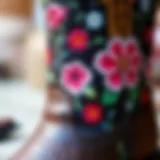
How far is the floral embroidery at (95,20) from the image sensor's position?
→ 1.00ft

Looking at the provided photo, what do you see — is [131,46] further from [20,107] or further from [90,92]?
[20,107]

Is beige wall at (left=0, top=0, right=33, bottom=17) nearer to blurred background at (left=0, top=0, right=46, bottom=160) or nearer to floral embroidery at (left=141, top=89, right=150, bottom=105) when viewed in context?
blurred background at (left=0, top=0, right=46, bottom=160)

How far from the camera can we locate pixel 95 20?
1.00ft

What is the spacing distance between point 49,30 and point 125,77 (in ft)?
0.18

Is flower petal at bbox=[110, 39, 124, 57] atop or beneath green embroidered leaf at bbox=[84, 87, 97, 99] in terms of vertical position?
atop

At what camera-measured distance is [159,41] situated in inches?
22.6

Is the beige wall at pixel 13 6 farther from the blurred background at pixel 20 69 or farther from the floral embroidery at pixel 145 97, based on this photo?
the floral embroidery at pixel 145 97

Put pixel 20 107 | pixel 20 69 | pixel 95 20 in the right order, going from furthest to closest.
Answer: pixel 20 69
pixel 20 107
pixel 95 20

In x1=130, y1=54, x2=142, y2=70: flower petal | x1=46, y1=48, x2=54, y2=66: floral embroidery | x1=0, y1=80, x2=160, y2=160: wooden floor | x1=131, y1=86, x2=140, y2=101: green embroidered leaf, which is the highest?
x1=46, y1=48, x2=54, y2=66: floral embroidery

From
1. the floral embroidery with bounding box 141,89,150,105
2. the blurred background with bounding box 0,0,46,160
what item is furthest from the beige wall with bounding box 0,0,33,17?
the floral embroidery with bounding box 141,89,150,105

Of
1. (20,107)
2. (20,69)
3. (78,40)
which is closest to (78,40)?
(78,40)

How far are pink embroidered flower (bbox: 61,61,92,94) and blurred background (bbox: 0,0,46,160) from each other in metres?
0.04

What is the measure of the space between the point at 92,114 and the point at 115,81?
0.02 metres

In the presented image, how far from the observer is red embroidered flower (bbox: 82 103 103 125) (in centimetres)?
31
